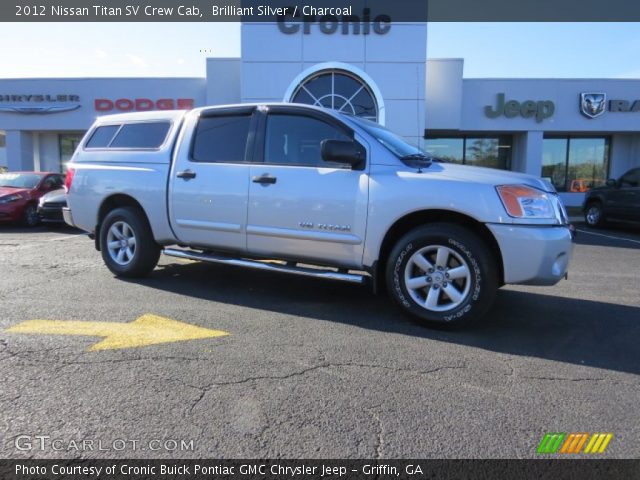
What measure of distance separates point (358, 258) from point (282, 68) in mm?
13280

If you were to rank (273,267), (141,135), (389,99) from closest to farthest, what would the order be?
(273,267) → (141,135) → (389,99)

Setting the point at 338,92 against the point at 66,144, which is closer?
the point at 338,92

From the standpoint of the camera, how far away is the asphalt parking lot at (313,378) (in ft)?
7.80

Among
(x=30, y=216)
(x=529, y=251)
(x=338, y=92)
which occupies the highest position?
(x=338, y=92)

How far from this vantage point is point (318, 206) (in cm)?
437

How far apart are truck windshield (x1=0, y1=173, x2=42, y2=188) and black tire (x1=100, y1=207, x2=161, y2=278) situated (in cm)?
831

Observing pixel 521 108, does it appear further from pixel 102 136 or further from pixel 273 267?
pixel 273 267

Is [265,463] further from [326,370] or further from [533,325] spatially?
[533,325]

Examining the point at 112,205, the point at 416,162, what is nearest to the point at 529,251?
the point at 416,162

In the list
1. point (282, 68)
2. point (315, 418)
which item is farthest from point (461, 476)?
point (282, 68)

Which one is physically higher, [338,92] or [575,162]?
[338,92]

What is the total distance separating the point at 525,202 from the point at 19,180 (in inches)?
514

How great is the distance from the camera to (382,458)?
2248 mm

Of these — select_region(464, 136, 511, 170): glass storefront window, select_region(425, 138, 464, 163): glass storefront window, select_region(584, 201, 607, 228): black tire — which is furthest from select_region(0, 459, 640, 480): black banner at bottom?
select_region(464, 136, 511, 170): glass storefront window
